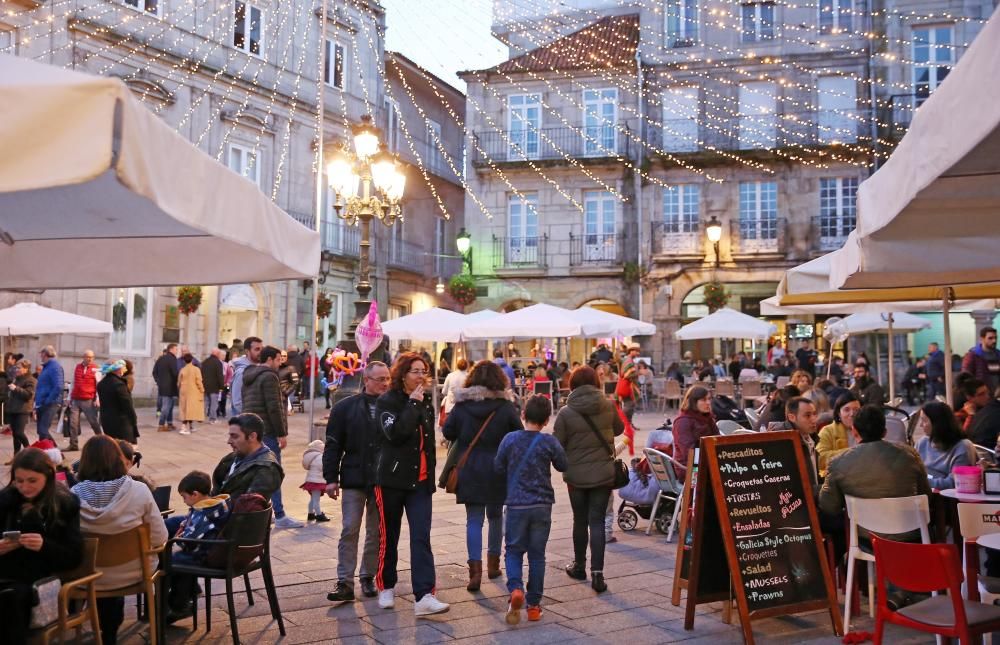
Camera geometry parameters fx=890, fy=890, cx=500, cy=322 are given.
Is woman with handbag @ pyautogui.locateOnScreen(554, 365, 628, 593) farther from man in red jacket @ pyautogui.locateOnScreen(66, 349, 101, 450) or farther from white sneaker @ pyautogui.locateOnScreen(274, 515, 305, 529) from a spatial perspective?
man in red jacket @ pyautogui.locateOnScreen(66, 349, 101, 450)

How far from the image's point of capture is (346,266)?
27.2 meters

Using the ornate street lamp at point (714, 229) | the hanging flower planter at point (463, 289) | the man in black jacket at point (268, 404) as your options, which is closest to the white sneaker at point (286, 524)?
the man in black jacket at point (268, 404)

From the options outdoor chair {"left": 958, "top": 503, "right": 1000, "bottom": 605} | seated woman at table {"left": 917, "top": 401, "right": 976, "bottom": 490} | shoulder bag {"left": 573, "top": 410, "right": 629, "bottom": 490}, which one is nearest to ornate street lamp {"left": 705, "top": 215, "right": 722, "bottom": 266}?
seated woman at table {"left": 917, "top": 401, "right": 976, "bottom": 490}

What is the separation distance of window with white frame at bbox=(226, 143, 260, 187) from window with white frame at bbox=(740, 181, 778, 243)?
1404 centimetres

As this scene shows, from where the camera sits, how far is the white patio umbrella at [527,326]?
16.5 meters

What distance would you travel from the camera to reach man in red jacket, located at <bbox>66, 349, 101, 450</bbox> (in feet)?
45.3

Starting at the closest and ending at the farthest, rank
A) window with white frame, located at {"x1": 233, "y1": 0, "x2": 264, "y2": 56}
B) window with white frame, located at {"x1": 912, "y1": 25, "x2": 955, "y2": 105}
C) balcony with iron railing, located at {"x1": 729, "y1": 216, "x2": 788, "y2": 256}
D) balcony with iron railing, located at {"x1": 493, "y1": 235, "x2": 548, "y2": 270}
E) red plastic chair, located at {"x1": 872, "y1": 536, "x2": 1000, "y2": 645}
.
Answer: red plastic chair, located at {"x1": 872, "y1": 536, "x2": 1000, "y2": 645}, window with white frame, located at {"x1": 233, "y1": 0, "x2": 264, "y2": 56}, window with white frame, located at {"x1": 912, "y1": 25, "x2": 955, "y2": 105}, balcony with iron railing, located at {"x1": 729, "y1": 216, "x2": 788, "y2": 256}, balcony with iron railing, located at {"x1": 493, "y1": 235, "x2": 548, "y2": 270}

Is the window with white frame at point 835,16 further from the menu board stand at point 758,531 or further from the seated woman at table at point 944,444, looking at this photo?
the menu board stand at point 758,531

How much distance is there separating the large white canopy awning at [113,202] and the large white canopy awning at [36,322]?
10.4m

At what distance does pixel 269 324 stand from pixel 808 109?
16.7 meters

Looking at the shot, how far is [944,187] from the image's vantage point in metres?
3.93

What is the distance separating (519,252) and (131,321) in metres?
12.1

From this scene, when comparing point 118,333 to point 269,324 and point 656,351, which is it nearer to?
point 269,324

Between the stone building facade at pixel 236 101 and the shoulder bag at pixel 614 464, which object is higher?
the stone building facade at pixel 236 101
